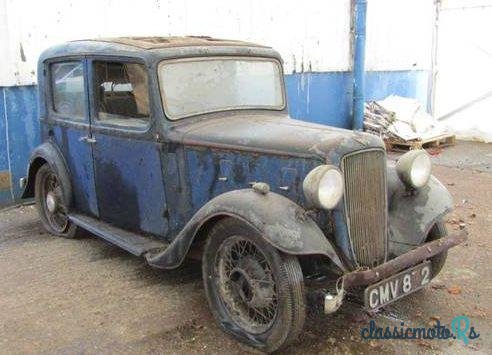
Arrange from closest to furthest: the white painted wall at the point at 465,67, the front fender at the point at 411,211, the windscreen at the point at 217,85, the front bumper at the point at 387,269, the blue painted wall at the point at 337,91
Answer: the front bumper at the point at 387,269, the front fender at the point at 411,211, the windscreen at the point at 217,85, the blue painted wall at the point at 337,91, the white painted wall at the point at 465,67

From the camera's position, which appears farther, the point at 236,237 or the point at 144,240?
the point at 144,240

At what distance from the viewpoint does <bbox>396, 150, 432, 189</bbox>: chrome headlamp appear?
355cm

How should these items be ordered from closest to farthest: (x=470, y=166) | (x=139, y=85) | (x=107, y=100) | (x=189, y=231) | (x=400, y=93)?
(x=189, y=231) < (x=139, y=85) < (x=107, y=100) < (x=470, y=166) < (x=400, y=93)

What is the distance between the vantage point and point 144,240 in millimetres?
4074

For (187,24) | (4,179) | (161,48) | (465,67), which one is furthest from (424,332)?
(465,67)

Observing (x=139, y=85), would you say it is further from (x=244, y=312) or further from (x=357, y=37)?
(x=357, y=37)

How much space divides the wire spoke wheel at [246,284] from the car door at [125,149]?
0.84 m

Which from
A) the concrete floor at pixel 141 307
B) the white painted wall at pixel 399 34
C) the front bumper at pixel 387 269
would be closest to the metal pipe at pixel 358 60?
the white painted wall at pixel 399 34

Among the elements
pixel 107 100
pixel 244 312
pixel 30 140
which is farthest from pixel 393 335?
pixel 30 140

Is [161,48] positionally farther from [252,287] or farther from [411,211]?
[411,211]

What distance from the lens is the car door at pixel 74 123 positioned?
4.48 m

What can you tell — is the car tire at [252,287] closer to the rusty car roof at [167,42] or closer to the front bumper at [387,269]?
the front bumper at [387,269]

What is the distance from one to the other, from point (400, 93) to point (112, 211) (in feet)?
26.4

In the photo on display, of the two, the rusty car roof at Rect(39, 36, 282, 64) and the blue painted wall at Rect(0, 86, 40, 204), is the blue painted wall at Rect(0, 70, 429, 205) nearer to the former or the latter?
the blue painted wall at Rect(0, 86, 40, 204)
